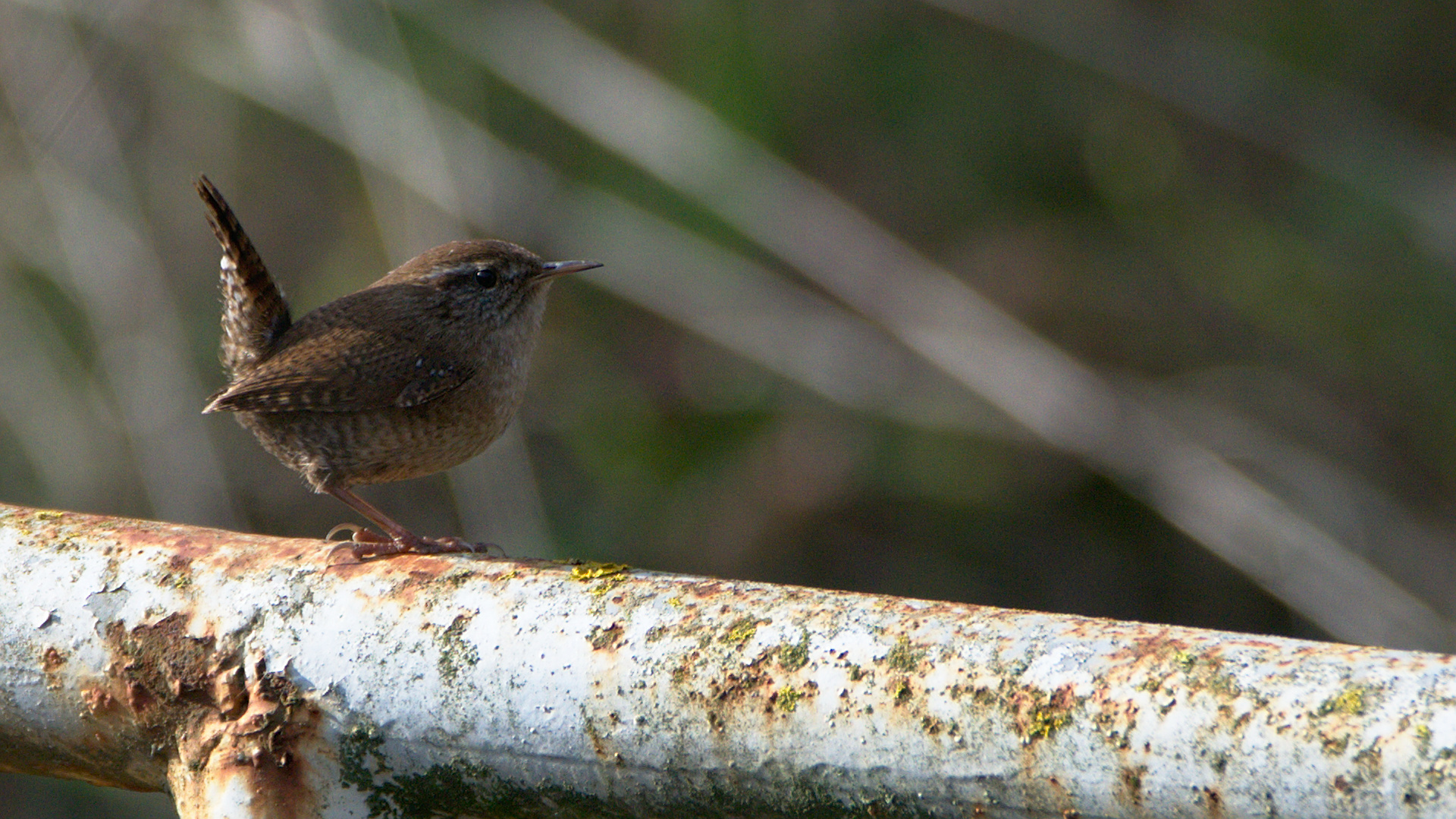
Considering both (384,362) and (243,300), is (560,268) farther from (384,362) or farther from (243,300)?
(243,300)

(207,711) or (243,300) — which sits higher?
(243,300)

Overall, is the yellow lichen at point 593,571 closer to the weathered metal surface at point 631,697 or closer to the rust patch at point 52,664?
the weathered metal surface at point 631,697

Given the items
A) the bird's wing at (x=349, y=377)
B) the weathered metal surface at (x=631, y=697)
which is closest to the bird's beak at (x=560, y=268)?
the bird's wing at (x=349, y=377)

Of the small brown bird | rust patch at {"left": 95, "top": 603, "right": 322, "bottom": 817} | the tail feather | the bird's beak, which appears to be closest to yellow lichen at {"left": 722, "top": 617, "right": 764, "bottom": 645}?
rust patch at {"left": 95, "top": 603, "right": 322, "bottom": 817}

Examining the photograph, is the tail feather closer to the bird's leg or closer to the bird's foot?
the bird's leg

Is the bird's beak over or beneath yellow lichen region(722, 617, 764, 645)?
over

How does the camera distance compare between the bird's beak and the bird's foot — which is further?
the bird's beak

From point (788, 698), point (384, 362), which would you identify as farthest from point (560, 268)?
point (788, 698)

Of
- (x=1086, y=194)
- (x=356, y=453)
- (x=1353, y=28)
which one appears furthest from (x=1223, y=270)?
(x=356, y=453)
